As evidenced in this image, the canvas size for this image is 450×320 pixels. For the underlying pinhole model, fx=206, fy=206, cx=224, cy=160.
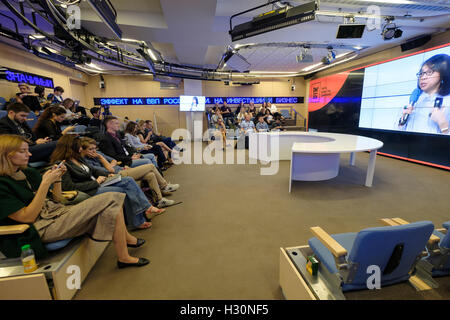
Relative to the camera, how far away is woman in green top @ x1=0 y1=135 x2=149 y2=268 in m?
1.33

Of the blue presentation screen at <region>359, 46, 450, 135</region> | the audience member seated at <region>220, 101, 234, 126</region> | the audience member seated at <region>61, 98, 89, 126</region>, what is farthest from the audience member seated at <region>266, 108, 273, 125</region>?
the audience member seated at <region>61, 98, 89, 126</region>

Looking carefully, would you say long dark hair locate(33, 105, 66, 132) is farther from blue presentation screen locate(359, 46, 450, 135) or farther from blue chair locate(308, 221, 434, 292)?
blue presentation screen locate(359, 46, 450, 135)

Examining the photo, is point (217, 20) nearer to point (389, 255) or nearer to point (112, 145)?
point (112, 145)

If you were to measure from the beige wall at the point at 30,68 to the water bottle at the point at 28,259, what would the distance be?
5.91 meters

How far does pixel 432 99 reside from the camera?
4.70 m

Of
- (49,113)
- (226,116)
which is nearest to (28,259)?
(49,113)

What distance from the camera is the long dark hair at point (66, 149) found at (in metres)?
2.01

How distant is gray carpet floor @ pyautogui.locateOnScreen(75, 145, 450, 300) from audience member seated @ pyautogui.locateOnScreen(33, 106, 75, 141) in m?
2.04

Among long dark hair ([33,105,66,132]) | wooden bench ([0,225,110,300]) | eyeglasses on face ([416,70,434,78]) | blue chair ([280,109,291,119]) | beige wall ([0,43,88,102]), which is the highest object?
beige wall ([0,43,88,102])

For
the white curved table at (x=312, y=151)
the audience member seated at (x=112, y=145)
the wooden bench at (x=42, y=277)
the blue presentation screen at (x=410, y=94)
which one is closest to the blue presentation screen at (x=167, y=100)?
the blue presentation screen at (x=410, y=94)

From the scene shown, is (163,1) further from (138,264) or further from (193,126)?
(193,126)

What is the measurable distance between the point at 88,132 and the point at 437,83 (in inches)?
291

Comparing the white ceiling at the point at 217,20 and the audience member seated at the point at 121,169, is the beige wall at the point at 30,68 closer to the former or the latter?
the white ceiling at the point at 217,20
